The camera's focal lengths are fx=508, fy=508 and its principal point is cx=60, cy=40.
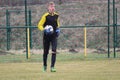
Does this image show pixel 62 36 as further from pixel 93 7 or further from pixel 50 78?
pixel 50 78

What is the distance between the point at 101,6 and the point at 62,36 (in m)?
7.17

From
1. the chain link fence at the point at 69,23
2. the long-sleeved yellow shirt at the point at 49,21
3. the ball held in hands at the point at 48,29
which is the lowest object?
the chain link fence at the point at 69,23

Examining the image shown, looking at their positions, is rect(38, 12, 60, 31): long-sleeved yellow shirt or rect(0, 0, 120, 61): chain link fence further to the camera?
rect(0, 0, 120, 61): chain link fence

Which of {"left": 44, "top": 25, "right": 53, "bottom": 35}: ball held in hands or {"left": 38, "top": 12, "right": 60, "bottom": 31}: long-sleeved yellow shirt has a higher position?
{"left": 38, "top": 12, "right": 60, "bottom": 31}: long-sleeved yellow shirt

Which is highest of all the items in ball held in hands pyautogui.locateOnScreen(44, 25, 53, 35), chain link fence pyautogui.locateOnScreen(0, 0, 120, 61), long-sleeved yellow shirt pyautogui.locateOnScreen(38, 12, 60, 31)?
long-sleeved yellow shirt pyautogui.locateOnScreen(38, 12, 60, 31)

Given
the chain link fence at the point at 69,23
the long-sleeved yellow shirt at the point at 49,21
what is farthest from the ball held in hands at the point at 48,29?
the chain link fence at the point at 69,23

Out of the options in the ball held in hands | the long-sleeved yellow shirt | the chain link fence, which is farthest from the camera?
the chain link fence

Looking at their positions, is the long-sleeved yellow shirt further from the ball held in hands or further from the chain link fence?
the chain link fence

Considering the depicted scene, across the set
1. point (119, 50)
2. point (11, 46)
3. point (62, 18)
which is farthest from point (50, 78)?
point (62, 18)

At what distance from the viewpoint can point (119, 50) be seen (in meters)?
25.8

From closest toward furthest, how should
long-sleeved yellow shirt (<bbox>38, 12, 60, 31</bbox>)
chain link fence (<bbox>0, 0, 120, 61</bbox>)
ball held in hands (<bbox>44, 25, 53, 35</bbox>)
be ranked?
ball held in hands (<bbox>44, 25, 53, 35</bbox>), long-sleeved yellow shirt (<bbox>38, 12, 60, 31</bbox>), chain link fence (<bbox>0, 0, 120, 61</bbox>)

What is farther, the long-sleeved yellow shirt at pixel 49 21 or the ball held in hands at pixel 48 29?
the long-sleeved yellow shirt at pixel 49 21

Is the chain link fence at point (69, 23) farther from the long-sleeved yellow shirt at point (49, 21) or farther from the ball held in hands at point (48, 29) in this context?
the ball held in hands at point (48, 29)

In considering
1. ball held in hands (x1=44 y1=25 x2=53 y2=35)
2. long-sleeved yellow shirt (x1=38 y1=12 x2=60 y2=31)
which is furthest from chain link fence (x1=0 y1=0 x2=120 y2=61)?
ball held in hands (x1=44 y1=25 x2=53 y2=35)
